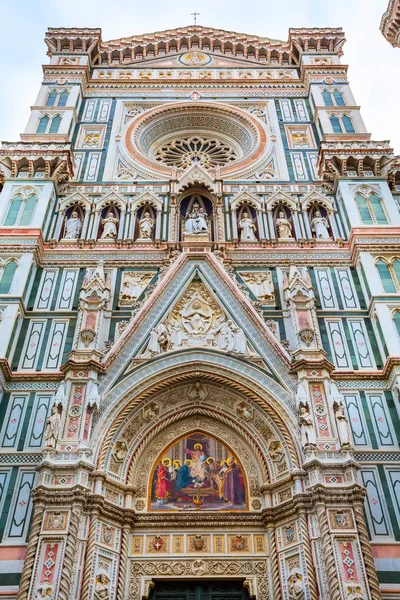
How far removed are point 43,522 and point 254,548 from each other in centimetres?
340

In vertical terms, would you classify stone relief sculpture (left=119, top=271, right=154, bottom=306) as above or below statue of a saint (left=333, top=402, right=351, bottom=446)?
above

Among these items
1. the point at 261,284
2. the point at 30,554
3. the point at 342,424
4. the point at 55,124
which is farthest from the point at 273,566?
the point at 55,124

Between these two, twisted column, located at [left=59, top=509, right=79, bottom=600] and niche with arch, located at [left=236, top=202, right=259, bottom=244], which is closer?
twisted column, located at [left=59, top=509, right=79, bottom=600]

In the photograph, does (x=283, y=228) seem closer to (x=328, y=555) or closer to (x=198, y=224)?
(x=198, y=224)

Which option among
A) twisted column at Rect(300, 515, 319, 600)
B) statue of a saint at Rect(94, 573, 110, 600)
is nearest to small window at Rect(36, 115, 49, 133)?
statue of a saint at Rect(94, 573, 110, 600)

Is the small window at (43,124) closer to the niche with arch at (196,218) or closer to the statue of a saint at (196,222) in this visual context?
the niche with arch at (196,218)

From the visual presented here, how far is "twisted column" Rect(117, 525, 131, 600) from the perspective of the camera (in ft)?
32.4

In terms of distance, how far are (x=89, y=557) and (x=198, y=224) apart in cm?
805

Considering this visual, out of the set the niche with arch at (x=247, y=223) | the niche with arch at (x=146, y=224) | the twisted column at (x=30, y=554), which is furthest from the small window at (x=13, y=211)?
the twisted column at (x=30, y=554)

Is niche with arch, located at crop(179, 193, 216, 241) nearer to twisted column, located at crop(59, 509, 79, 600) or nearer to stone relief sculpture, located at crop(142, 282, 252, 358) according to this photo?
stone relief sculpture, located at crop(142, 282, 252, 358)

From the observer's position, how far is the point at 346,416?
1151 centimetres

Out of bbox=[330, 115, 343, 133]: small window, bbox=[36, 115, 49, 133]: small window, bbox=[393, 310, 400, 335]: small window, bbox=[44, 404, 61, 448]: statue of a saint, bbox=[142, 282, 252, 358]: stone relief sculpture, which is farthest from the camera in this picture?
bbox=[330, 115, 343, 133]: small window

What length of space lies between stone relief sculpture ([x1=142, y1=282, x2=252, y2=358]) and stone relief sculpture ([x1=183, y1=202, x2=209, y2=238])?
5.68 ft

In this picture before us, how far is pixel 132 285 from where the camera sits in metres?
14.1
